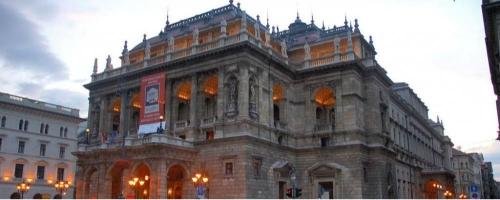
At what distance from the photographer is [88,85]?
58812 millimetres

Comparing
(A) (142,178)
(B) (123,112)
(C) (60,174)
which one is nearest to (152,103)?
(B) (123,112)

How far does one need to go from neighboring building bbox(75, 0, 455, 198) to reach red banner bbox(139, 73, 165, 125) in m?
0.16

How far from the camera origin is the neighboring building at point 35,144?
63.2 m

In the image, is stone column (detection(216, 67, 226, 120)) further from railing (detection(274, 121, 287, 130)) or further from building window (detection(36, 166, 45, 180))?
building window (detection(36, 166, 45, 180))

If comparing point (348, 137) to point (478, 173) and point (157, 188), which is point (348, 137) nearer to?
point (157, 188)

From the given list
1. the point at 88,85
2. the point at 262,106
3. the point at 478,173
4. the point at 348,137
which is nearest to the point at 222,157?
the point at 262,106

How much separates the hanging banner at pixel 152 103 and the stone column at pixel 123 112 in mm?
2999

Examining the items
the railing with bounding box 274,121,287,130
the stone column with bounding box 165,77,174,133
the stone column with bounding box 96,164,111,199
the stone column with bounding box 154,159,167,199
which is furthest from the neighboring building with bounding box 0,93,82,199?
Answer: the railing with bounding box 274,121,287,130

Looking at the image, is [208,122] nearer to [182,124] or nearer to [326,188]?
[182,124]

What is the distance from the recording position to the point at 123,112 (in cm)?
5462

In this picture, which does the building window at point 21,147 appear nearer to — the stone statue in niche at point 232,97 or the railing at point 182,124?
the railing at point 182,124

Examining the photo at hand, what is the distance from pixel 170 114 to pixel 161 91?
8.15ft

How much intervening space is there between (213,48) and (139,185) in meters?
14.4

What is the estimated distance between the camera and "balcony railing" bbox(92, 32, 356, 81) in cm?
4822
